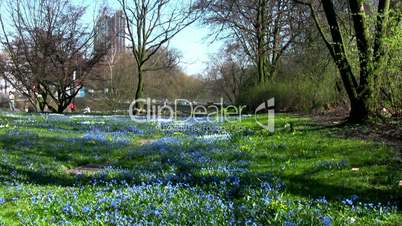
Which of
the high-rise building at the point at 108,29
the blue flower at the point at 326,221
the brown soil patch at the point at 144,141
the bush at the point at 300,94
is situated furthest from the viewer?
the high-rise building at the point at 108,29

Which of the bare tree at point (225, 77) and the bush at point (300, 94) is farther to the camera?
the bare tree at point (225, 77)

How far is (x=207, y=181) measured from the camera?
23.5 ft

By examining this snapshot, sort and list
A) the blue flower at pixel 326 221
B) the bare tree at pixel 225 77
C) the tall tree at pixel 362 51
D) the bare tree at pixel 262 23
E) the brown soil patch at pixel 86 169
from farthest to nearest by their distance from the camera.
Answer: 1. the bare tree at pixel 225 77
2. the bare tree at pixel 262 23
3. the tall tree at pixel 362 51
4. the brown soil patch at pixel 86 169
5. the blue flower at pixel 326 221

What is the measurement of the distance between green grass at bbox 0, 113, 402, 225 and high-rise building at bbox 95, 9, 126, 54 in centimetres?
2670

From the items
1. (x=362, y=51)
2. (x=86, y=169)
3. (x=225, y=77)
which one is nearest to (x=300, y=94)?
(x=362, y=51)

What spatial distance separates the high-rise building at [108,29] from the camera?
37.8 meters

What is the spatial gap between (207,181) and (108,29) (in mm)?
34607

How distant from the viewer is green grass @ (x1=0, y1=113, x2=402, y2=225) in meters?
5.25

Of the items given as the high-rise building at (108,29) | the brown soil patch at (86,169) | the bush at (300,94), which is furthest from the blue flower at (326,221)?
the high-rise building at (108,29)

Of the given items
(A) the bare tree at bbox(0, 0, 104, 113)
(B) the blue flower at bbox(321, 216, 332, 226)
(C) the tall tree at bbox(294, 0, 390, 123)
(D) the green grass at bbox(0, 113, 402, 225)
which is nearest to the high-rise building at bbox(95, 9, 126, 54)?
(A) the bare tree at bbox(0, 0, 104, 113)

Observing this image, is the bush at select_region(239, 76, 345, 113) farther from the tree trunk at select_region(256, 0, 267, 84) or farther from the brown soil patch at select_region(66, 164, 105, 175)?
the brown soil patch at select_region(66, 164, 105, 175)

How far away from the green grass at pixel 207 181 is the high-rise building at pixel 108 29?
87.6 ft

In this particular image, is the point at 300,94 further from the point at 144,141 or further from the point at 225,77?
the point at 225,77

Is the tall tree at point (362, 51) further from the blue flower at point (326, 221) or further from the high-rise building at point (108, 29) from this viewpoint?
the high-rise building at point (108, 29)
